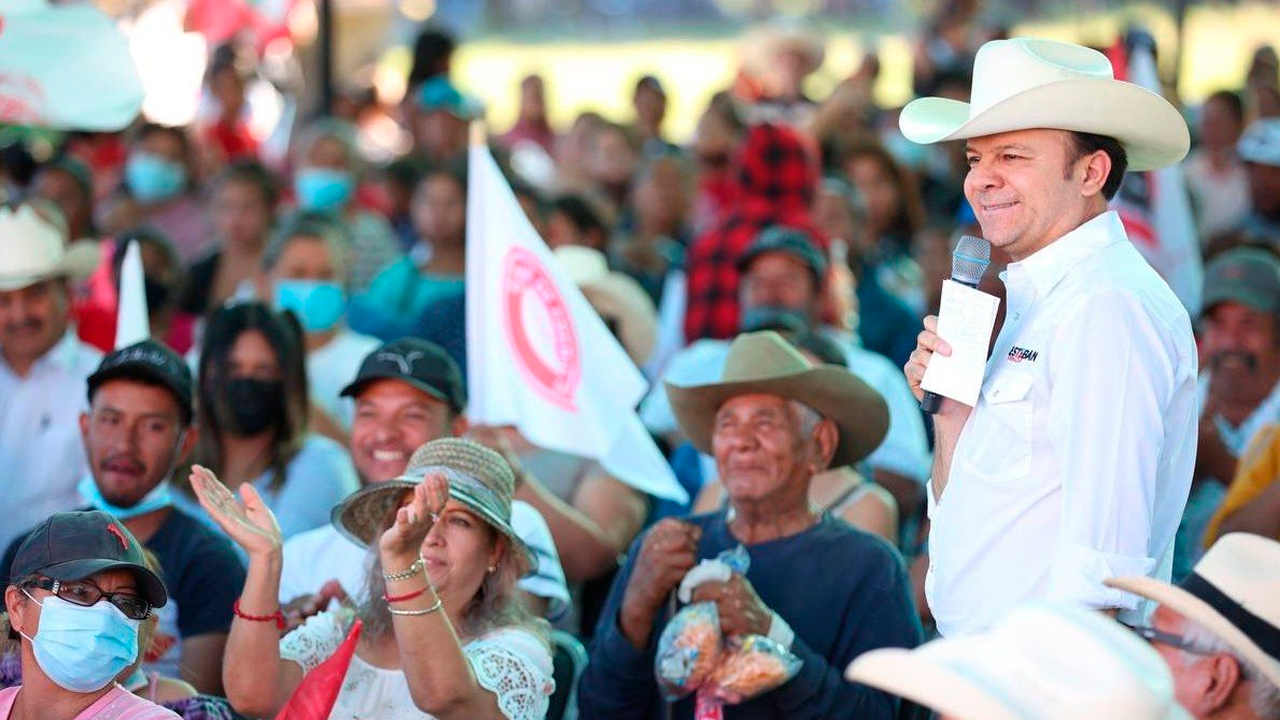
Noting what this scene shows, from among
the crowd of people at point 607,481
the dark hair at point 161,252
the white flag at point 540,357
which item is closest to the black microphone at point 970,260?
the crowd of people at point 607,481

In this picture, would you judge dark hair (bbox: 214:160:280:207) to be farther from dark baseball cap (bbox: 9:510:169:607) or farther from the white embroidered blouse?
dark baseball cap (bbox: 9:510:169:607)

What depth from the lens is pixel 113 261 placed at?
873 cm

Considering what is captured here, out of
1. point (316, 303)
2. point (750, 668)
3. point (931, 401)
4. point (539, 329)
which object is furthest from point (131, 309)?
point (931, 401)

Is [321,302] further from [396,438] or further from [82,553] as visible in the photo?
[82,553]

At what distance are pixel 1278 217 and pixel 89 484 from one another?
6.55 m

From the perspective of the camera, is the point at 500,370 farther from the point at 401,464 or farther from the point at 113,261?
the point at 113,261

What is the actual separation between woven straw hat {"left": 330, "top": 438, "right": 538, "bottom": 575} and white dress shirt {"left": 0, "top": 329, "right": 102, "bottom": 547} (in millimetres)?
1933

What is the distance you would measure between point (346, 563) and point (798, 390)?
134 cm

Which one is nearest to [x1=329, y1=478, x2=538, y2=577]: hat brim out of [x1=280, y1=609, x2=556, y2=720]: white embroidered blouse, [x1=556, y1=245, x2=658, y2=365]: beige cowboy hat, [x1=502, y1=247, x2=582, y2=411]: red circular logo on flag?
[x1=280, y1=609, x2=556, y2=720]: white embroidered blouse

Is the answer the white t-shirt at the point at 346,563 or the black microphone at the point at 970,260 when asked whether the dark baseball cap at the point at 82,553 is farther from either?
the black microphone at the point at 970,260

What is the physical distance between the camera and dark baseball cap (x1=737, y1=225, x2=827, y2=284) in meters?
7.49

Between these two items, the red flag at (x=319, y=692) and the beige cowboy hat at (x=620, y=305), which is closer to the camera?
the red flag at (x=319, y=692)

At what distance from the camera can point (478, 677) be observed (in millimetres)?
4445

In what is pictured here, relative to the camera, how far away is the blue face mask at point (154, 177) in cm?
1118
